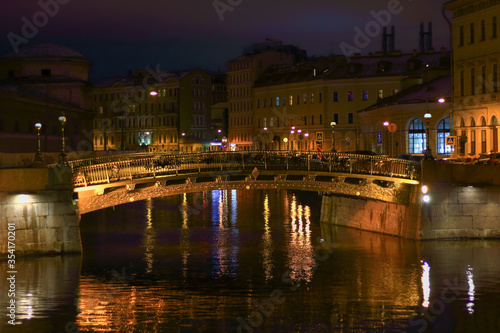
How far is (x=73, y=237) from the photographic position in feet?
140

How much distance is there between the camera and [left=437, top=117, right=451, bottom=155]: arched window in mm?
80062

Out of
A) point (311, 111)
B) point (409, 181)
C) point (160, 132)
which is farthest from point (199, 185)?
point (160, 132)

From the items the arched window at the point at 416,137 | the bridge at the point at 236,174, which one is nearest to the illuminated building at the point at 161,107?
the arched window at the point at 416,137

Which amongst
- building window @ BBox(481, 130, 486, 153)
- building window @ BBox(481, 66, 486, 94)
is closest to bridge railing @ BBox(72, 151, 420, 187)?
building window @ BBox(481, 130, 486, 153)

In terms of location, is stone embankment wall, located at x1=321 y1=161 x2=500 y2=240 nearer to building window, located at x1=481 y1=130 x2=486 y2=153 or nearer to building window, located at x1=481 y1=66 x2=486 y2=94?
building window, located at x1=481 y1=130 x2=486 y2=153

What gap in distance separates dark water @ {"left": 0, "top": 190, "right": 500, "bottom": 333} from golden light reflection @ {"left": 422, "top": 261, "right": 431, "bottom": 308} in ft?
0.26

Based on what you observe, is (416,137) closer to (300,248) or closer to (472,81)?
(472,81)

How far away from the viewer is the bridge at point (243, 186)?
41406 millimetres

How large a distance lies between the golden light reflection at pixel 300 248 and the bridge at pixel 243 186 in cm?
315

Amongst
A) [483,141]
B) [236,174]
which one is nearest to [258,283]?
[236,174]

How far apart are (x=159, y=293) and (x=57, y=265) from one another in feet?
20.9

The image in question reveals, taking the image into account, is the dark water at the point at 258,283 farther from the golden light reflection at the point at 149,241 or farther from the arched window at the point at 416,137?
the arched window at the point at 416,137

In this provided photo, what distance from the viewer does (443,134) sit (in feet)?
266

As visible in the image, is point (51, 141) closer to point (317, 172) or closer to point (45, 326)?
point (317, 172)
